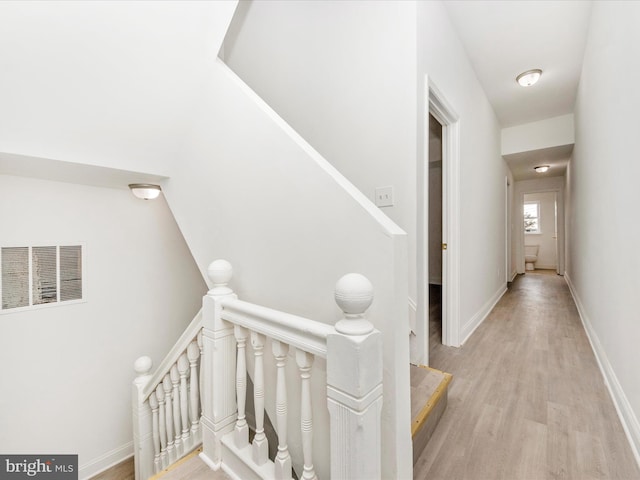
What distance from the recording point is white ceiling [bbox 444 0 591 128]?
2209 millimetres

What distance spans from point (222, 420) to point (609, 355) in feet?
7.66

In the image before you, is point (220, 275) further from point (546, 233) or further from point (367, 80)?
point (546, 233)

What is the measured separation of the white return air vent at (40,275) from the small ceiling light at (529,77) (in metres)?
4.45

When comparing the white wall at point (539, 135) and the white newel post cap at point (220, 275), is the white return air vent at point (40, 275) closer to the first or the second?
the white newel post cap at point (220, 275)

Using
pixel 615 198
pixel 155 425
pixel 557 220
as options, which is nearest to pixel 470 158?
pixel 615 198

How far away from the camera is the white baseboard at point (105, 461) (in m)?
2.20

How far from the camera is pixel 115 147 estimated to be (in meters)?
1.65

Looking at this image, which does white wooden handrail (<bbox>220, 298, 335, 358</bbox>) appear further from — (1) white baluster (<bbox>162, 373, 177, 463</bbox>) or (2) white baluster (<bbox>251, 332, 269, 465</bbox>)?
(1) white baluster (<bbox>162, 373, 177, 463</bbox>)

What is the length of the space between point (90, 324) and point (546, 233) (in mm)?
9242

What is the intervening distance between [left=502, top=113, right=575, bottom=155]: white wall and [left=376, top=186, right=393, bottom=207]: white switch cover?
3692 millimetres

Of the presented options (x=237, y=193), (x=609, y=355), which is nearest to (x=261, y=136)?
(x=237, y=193)

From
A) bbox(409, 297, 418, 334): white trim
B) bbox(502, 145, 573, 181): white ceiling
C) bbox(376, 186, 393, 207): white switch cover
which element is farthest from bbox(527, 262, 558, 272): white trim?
bbox(376, 186, 393, 207): white switch cover

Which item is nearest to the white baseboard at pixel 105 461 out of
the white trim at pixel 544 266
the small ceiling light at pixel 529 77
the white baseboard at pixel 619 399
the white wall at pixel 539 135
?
the white baseboard at pixel 619 399

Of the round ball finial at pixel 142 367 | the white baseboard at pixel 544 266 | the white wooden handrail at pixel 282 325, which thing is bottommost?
the round ball finial at pixel 142 367
